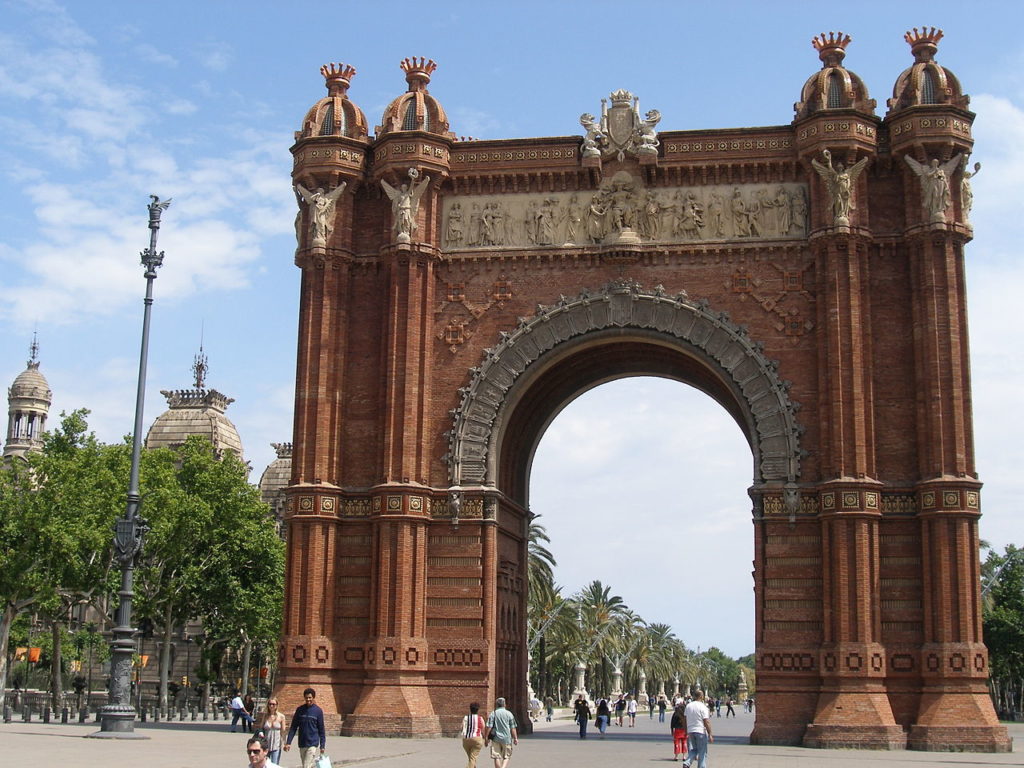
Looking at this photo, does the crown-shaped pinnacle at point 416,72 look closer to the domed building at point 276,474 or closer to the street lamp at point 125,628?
the street lamp at point 125,628

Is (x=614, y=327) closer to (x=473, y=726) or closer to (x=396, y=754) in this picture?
(x=396, y=754)

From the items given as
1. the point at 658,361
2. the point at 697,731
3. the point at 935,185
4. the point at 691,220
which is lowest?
the point at 697,731

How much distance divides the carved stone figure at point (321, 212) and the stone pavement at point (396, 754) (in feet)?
39.8

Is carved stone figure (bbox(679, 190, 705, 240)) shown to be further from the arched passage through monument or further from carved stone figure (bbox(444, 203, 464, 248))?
carved stone figure (bbox(444, 203, 464, 248))

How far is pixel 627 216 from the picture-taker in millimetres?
31719

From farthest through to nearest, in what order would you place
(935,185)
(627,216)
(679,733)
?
1. (627,216)
2. (935,185)
3. (679,733)

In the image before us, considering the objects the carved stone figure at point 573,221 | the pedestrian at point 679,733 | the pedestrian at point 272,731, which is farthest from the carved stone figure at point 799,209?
the pedestrian at point 272,731

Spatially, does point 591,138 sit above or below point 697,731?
above

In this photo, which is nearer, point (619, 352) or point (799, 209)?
point (799, 209)

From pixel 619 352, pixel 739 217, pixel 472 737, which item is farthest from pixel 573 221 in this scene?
pixel 472 737

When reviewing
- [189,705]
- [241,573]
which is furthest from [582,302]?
[189,705]

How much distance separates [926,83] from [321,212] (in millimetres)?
15146

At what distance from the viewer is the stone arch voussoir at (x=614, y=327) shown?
3017 cm

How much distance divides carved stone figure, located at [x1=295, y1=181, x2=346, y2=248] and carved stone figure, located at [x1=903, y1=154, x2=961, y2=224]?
14101mm
